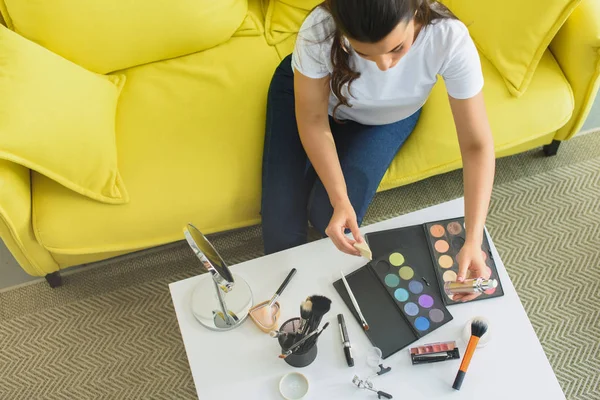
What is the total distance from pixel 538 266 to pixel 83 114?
4.05ft

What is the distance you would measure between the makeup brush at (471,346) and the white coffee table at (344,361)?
3 cm

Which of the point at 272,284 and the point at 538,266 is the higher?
the point at 272,284

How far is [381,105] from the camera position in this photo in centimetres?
124

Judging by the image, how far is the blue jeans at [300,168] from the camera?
131 centimetres

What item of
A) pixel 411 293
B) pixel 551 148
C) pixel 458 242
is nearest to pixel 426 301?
pixel 411 293

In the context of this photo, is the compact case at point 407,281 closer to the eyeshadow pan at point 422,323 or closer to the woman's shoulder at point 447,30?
the eyeshadow pan at point 422,323

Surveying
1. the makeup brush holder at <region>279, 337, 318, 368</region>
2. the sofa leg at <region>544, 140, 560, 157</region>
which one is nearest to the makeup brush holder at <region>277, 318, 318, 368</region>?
the makeup brush holder at <region>279, 337, 318, 368</region>

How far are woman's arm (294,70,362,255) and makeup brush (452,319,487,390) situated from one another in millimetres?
266

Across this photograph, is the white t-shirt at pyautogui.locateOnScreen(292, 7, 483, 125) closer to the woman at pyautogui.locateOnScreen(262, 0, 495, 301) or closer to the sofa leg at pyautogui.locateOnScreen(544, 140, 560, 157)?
the woman at pyautogui.locateOnScreen(262, 0, 495, 301)

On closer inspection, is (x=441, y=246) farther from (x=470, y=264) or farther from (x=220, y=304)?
(x=220, y=304)

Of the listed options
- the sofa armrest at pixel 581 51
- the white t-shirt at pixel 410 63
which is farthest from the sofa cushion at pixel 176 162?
the sofa armrest at pixel 581 51

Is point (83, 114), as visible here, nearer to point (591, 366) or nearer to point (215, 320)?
point (215, 320)

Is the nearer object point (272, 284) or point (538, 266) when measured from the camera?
point (272, 284)

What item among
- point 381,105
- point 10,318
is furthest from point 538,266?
point 10,318
